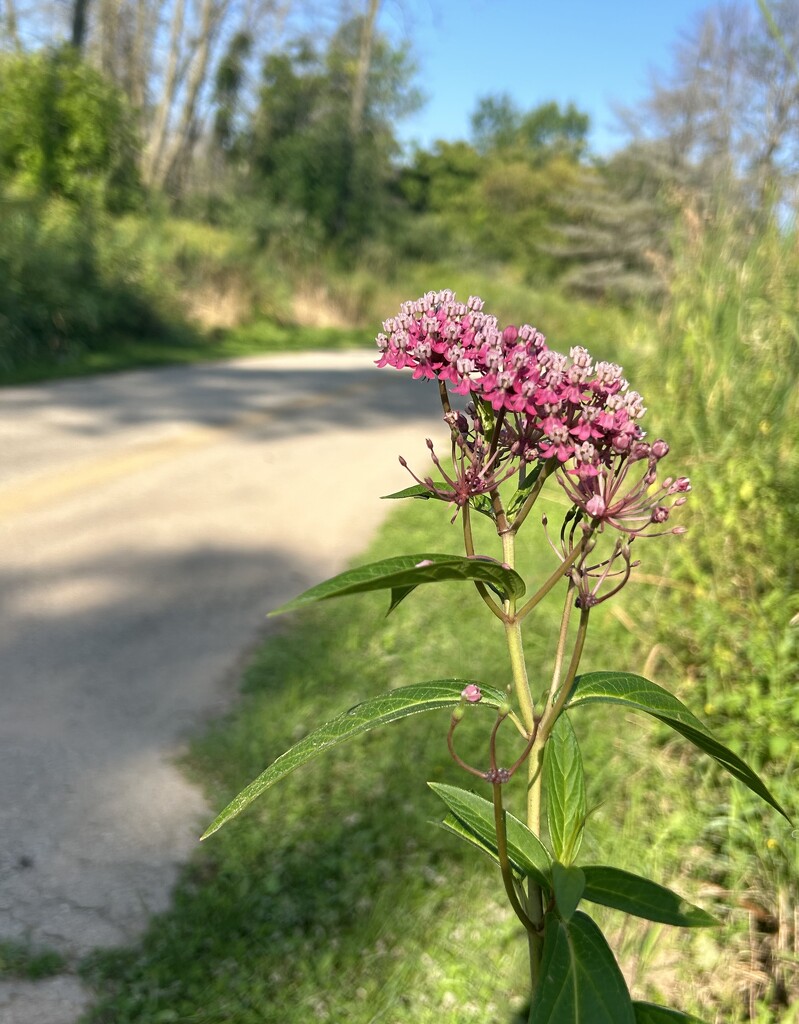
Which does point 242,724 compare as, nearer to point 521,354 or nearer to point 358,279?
point 521,354

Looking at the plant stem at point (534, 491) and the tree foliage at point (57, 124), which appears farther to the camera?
the tree foliage at point (57, 124)

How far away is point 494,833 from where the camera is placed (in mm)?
1238

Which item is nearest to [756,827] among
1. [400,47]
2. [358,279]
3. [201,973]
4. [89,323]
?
[201,973]

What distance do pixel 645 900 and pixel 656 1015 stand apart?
0.23m

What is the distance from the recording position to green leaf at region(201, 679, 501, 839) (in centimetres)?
108

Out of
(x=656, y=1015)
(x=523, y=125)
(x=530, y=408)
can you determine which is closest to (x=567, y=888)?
(x=656, y=1015)

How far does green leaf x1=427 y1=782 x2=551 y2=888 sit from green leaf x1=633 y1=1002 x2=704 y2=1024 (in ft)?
0.81

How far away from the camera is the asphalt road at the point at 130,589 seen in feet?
7.82

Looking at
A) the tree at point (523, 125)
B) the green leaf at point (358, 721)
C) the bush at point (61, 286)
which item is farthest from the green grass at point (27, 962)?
the tree at point (523, 125)

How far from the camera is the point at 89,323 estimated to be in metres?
10.4

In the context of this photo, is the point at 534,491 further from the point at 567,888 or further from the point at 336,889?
the point at 336,889

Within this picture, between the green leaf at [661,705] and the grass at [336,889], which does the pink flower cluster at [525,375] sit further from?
the grass at [336,889]

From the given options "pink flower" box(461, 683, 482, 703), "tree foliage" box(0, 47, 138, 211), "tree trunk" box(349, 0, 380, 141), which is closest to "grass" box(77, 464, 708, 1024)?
"pink flower" box(461, 683, 482, 703)

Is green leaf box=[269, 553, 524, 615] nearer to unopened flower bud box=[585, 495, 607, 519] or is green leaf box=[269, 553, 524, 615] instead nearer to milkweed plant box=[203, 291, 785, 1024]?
milkweed plant box=[203, 291, 785, 1024]
